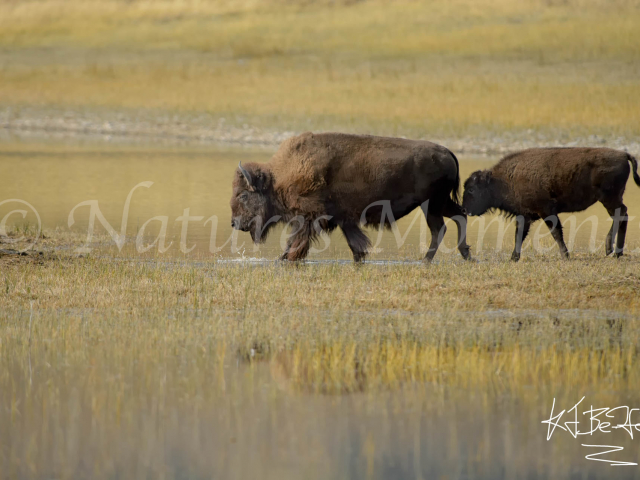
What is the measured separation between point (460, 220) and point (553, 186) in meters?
1.35

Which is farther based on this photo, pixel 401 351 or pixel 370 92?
pixel 370 92

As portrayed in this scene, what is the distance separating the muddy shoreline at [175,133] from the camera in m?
33.6

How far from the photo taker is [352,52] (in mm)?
75312

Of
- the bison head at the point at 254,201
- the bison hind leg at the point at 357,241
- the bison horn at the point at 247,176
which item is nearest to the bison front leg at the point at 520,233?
the bison hind leg at the point at 357,241

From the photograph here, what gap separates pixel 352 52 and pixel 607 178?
208 ft

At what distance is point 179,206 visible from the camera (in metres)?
20.6

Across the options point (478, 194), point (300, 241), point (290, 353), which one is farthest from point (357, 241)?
point (290, 353)

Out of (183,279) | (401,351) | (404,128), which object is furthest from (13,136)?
(401,351)

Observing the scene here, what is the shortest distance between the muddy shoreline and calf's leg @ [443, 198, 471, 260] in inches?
748

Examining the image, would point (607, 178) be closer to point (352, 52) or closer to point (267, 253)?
point (267, 253)

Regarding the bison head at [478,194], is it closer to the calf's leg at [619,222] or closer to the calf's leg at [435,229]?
the calf's leg at [435,229]

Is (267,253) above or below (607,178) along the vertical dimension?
below

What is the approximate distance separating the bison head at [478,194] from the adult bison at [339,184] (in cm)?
98
